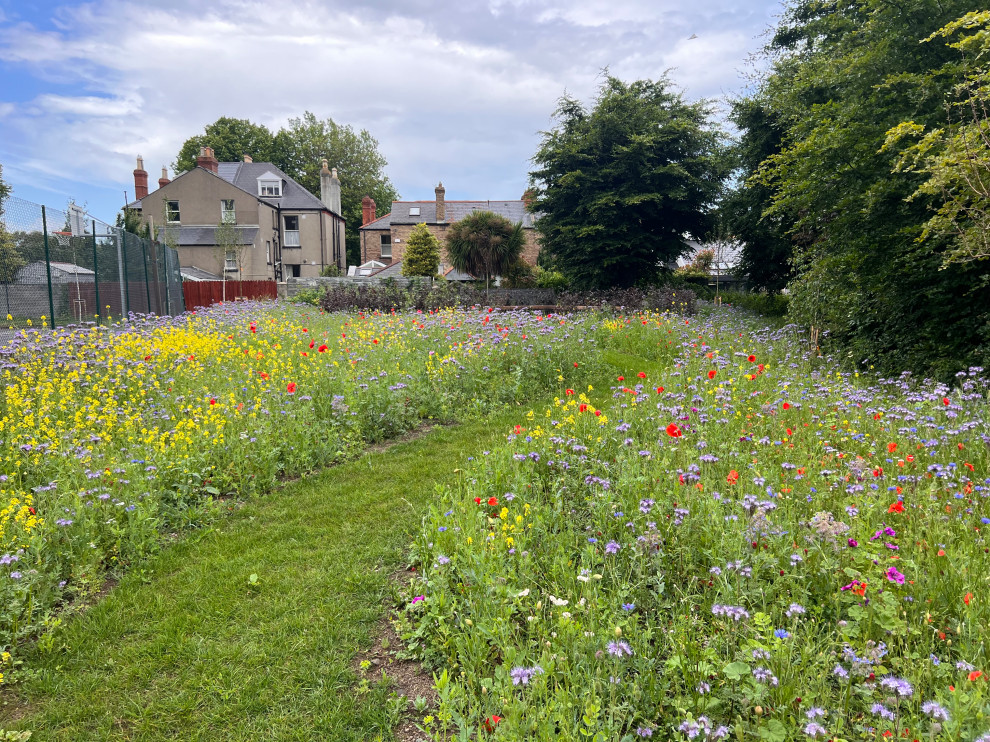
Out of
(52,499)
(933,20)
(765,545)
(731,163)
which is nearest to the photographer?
(765,545)

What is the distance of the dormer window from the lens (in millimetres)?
41062

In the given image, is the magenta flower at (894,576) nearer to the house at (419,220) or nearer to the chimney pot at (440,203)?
the house at (419,220)

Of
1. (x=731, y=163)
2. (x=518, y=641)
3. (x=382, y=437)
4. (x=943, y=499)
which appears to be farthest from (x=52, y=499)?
(x=731, y=163)

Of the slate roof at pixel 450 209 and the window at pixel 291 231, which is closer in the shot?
the window at pixel 291 231

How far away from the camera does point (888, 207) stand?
843 cm

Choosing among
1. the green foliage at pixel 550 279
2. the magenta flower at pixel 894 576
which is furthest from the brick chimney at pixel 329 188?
the magenta flower at pixel 894 576

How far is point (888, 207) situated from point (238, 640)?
384 inches

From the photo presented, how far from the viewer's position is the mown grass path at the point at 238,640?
2.67 meters

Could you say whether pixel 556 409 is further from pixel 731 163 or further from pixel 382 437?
pixel 731 163

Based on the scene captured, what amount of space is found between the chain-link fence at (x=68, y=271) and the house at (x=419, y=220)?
2851 centimetres

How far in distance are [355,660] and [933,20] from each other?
10715 mm

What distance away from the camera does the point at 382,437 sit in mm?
6531

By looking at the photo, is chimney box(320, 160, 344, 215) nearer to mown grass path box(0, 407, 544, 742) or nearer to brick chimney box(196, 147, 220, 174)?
brick chimney box(196, 147, 220, 174)

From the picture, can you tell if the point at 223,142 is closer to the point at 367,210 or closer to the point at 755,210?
the point at 367,210
